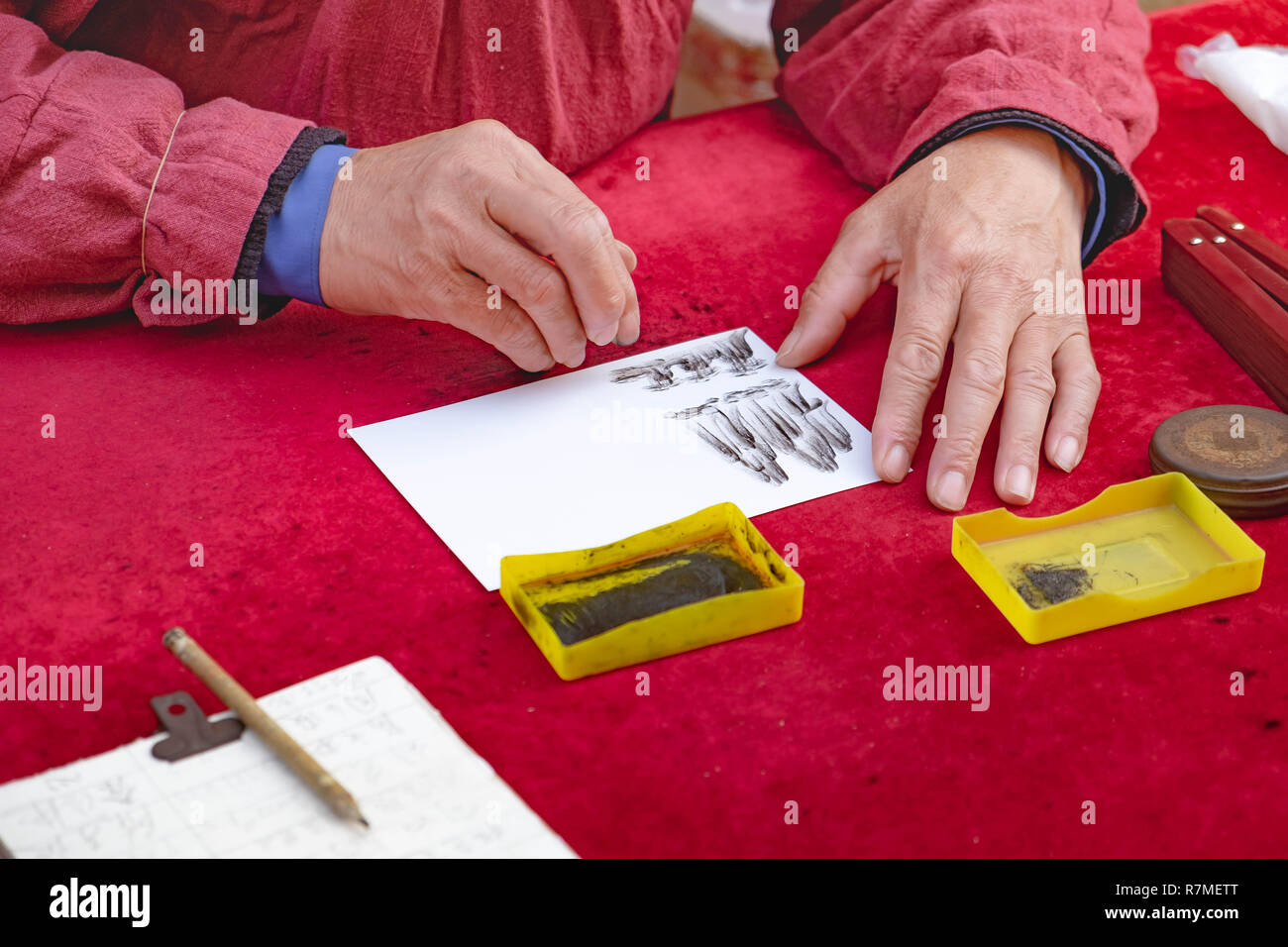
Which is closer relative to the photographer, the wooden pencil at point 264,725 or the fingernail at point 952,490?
the wooden pencil at point 264,725

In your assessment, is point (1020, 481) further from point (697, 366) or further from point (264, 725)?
point (264, 725)

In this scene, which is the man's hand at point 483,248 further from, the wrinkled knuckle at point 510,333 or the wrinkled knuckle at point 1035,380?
the wrinkled knuckle at point 1035,380

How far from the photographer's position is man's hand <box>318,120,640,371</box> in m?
0.93

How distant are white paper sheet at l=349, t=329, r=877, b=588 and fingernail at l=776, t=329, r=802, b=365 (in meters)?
0.01

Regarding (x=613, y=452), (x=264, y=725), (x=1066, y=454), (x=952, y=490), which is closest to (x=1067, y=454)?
(x=1066, y=454)

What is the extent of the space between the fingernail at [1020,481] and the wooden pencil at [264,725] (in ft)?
1.68

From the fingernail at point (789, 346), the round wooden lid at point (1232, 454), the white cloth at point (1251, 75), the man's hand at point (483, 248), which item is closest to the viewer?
the round wooden lid at point (1232, 454)

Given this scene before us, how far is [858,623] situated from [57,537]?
54 centimetres

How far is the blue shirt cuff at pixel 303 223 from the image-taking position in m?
0.99

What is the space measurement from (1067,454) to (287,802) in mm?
605

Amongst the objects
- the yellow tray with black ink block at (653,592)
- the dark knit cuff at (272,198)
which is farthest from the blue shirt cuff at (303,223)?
the yellow tray with black ink block at (653,592)

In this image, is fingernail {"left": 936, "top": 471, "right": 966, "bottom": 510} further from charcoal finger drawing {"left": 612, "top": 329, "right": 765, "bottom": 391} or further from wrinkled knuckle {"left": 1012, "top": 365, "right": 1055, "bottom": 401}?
charcoal finger drawing {"left": 612, "top": 329, "right": 765, "bottom": 391}

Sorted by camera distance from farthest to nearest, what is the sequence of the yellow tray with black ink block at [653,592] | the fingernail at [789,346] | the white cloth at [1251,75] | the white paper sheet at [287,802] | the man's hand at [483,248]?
the white cloth at [1251,75]
the fingernail at [789,346]
the man's hand at [483,248]
the yellow tray with black ink block at [653,592]
the white paper sheet at [287,802]
